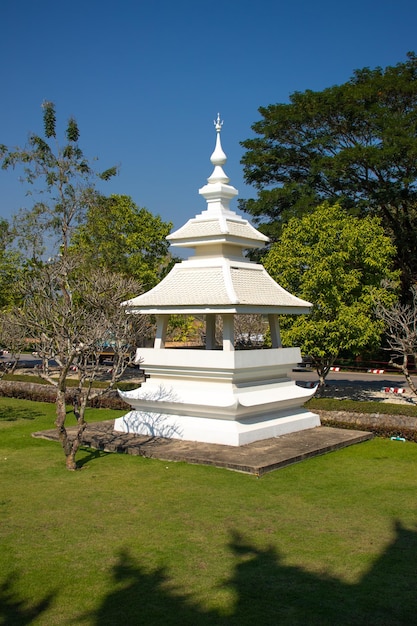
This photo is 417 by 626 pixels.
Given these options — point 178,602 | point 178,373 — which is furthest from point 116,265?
point 178,602

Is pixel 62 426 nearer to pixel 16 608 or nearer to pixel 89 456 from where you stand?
pixel 89 456

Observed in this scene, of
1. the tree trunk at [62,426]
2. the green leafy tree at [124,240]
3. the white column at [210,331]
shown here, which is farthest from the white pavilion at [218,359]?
the green leafy tree at [124,240]

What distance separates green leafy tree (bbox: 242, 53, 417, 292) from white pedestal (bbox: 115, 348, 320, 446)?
13.8 meters

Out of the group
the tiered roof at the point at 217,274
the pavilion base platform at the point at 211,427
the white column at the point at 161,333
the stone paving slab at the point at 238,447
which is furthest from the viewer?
the white column at the point at 161,333

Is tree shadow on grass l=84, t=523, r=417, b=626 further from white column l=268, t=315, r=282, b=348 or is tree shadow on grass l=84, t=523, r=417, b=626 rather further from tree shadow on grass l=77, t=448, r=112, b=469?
white column l=268, t=315, r=282, b=348

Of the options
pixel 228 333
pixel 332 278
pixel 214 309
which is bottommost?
pixel 228 333

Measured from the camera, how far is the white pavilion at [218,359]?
1284 cm

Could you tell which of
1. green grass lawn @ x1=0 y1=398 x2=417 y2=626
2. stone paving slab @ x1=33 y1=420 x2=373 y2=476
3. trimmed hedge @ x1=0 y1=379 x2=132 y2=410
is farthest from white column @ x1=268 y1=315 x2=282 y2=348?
trimmed hedge @ x1=0 y1=379 x2=132 y2=410

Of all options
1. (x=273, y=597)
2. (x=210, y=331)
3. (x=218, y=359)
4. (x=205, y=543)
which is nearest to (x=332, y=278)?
(x=210, y=331)

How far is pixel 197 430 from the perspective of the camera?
42.3 feet

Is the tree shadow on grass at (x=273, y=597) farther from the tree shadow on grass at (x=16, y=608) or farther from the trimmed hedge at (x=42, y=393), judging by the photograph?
the trimmed hedge at (x=42, y=393)

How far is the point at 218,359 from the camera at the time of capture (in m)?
12.8

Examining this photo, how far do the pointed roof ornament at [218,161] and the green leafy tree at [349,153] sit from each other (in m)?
11.6

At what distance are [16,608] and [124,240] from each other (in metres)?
20.2
